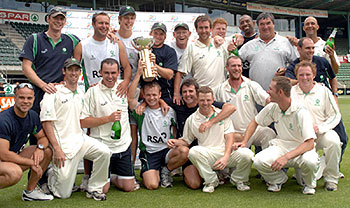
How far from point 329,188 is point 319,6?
36.8 metres

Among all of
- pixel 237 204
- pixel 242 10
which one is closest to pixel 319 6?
pixel 242 10

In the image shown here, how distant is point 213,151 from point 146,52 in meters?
1.57

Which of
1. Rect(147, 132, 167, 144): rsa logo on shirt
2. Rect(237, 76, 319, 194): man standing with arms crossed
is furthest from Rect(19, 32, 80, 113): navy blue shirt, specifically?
Rect(237, 76, 319, 194): man standing with arms crossed

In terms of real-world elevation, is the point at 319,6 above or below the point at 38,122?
above

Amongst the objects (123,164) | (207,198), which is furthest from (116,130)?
(207,198)

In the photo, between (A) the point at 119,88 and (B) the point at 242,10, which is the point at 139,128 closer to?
(A) the point at 119,88

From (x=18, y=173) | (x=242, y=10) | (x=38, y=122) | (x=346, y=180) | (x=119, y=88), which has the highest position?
(x=242, y=10)

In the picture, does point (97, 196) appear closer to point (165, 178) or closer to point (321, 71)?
point (165, 178)

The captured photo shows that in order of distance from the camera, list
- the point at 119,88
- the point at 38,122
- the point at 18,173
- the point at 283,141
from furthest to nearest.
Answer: the point at 119,88 < the point at 283,141 < the point at 38,122 < the point at 18,173

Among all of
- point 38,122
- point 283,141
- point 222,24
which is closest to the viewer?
point 38,122

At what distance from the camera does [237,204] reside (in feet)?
12.2

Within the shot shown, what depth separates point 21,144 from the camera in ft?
12.9

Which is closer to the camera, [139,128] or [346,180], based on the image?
[346,180]

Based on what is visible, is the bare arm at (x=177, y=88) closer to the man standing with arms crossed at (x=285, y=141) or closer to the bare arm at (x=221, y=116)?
the bare arm at (x=221, y=116)
